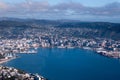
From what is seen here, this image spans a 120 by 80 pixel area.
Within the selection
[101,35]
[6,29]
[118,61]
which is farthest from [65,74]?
[6,29]

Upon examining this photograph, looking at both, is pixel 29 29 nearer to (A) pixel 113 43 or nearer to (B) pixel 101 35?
(B) pixel 101 35

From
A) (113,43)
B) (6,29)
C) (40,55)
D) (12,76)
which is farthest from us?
(6,29)

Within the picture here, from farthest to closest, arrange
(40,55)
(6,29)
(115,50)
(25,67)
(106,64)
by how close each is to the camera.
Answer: (6,29)
(115,50)
(40,55)
(106,64)
(25,67)

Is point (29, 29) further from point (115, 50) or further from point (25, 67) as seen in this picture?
point (25, 67)

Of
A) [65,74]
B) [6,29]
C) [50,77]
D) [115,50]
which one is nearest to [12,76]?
[50,77]

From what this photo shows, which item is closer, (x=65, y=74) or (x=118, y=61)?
(x=65, y=74)

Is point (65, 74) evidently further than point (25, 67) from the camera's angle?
No
